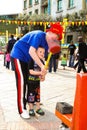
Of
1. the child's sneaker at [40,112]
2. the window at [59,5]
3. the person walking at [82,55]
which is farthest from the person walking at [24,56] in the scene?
the window at [59,5]

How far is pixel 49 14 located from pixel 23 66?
45505 mm

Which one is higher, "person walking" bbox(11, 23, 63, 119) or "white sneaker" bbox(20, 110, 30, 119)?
"person walking" bbox(11, 23, 63, 119)

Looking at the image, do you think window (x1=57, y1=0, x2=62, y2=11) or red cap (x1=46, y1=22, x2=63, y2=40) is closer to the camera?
red cap (x1=46, y1=22, x2=63, y2=40)

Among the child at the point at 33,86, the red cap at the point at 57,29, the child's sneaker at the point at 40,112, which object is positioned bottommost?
the child's sneaker at the point at 40,112

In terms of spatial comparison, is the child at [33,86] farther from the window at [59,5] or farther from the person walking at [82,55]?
the window at [59,5]

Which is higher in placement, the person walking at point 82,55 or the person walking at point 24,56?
the person walking at point 24,56

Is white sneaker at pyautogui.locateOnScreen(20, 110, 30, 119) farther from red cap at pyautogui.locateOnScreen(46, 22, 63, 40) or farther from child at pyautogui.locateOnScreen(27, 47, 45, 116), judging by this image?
red cap at pyautogui.locateOnScreen(46, 22, 63, 40)

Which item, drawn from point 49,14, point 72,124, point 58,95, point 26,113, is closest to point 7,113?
point 26,113

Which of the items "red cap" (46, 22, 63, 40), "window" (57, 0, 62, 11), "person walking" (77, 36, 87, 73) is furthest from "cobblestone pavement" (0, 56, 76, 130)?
"window" (57, 0, 62, 11)

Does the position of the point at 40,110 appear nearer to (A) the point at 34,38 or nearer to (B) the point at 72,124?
(A) the point at 34,38

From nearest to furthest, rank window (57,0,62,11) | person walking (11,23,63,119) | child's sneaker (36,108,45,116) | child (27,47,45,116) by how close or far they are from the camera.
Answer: person walking (11,23,63,119) < child (27,47,45,116) < child's sneaker (36,108,45,116) < window (57,0,62,11)

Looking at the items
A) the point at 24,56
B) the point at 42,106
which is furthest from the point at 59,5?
the point at 24,56

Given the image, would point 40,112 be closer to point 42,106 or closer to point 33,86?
point 33,86

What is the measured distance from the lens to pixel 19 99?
609 cm
